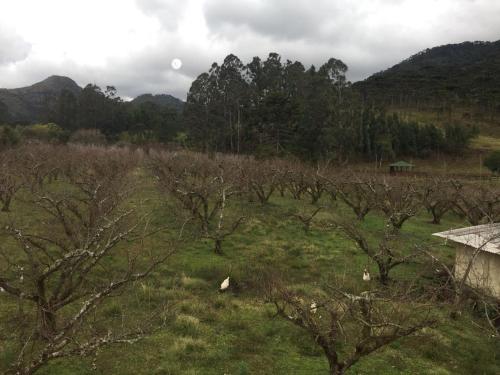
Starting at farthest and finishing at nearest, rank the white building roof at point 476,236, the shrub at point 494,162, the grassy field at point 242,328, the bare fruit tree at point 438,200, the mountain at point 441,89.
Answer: the mountain at point 441,89, the shrub at point 494,162, the bare fruit tree at point 438,200, the white building roof at point 476,236, the grassy field at point 242,328

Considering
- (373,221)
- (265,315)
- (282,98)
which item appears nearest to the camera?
(265,315)

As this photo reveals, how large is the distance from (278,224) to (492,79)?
11059cm

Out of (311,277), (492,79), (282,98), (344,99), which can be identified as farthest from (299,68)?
(492,79)

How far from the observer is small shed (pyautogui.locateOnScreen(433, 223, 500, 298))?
13.0 meters

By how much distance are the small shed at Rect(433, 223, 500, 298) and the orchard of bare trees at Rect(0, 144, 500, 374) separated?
0.77 m

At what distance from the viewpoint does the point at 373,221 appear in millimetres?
25453

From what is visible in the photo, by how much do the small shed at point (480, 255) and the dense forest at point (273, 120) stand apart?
32.9m

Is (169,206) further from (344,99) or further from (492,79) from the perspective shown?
(492,79)

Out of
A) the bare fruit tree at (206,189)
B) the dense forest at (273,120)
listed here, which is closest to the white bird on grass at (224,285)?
the bare fruit tree at (206,189)

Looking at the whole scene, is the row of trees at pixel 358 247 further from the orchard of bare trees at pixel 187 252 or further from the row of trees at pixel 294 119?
the row of trees at pixel 294 119

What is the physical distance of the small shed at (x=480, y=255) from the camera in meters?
13.0

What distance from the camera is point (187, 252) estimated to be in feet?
55.8

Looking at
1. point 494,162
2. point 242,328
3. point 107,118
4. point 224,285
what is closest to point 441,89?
point 494,162

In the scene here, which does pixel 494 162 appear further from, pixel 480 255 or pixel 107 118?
pixel 107 118
